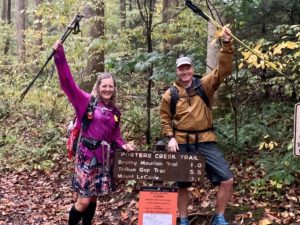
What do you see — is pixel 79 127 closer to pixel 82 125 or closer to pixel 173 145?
pixel 82 125

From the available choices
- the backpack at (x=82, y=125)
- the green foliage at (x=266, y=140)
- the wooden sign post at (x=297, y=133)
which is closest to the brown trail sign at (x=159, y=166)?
the backpack at (x=82, y=125)

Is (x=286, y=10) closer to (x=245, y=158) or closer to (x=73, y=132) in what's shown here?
(x=245, y=158)

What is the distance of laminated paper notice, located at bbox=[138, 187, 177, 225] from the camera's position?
15.0 feet

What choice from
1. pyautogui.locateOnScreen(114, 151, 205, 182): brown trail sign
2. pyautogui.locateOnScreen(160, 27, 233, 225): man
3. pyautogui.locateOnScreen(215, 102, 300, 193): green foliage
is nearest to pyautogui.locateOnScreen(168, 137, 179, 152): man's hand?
pyautogui.locateOnScreen(160, 27, 233, 225): man

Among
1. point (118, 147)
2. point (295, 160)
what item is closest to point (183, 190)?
point (118, 147)

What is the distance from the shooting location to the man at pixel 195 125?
189 inches

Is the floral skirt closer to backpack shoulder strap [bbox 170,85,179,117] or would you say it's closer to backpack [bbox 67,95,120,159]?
backpack [bbox 67,95,120,159]

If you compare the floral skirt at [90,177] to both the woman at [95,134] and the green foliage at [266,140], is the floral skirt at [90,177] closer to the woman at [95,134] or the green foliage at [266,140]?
the woman at [95,134]

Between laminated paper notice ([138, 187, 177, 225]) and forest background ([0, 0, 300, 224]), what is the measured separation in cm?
144

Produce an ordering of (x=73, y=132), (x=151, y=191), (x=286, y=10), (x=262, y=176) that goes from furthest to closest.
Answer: (x=286, y=10) → (x=262, y=176) → (x=73, y=132) → (x=151, y=191)

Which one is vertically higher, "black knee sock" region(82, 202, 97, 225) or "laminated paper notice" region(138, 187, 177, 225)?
"laminated paper notice" region(138, 187, 177, 225)

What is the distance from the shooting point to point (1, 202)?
25.6 feet

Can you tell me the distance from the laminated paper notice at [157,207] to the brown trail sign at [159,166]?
17cm

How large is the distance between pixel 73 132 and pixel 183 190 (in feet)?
4.94
